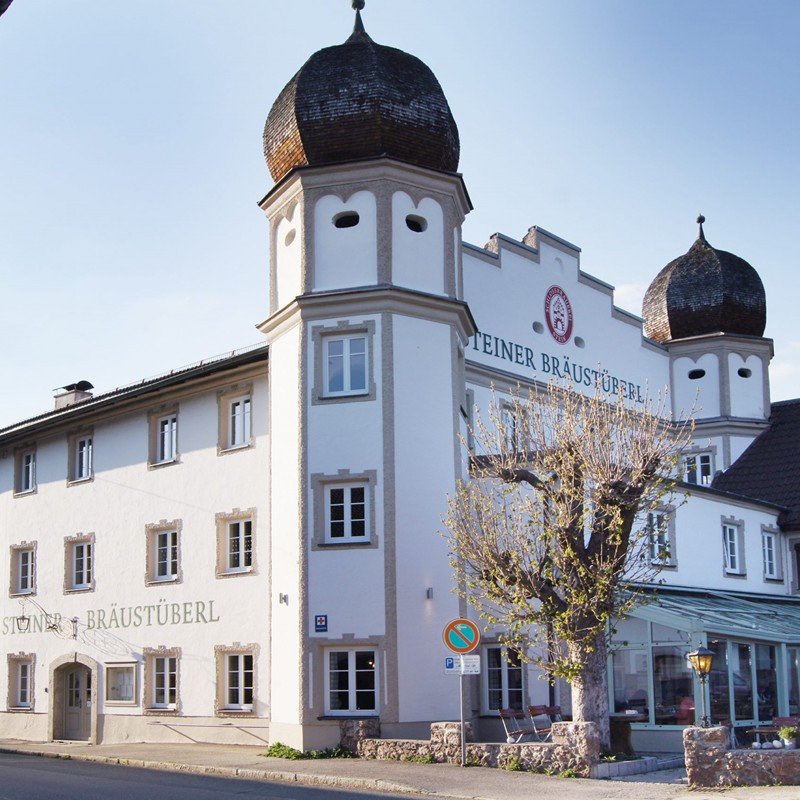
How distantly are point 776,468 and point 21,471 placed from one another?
2104 centimetres

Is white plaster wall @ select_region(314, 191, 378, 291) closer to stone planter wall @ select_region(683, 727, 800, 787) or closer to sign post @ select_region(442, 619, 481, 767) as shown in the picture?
sign post @ select_region(442, 619, 481, 767)

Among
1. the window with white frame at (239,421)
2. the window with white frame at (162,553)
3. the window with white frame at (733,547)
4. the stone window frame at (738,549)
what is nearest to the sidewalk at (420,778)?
the window with white frame at (162,553)

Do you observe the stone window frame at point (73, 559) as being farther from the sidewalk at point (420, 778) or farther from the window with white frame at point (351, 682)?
the window with white frame at point (351, 682)

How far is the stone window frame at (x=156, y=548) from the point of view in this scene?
88.6 ft

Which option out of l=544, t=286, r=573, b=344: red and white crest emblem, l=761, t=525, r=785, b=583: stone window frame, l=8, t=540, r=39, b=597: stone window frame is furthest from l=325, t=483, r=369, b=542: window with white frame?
l=761, t=525, r=785, b=583: stone window frame

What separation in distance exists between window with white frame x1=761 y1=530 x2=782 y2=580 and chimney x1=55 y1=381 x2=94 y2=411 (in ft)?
60.8

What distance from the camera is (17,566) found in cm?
3228

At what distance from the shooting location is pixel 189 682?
2609 cm

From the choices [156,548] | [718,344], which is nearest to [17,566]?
[156,548]

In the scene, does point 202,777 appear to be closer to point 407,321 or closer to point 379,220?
point 407,321

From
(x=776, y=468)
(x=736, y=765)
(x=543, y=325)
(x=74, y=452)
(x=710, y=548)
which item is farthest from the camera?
(x=776, y=468)

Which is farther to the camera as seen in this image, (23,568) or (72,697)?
(23,568)

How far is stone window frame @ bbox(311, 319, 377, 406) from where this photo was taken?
22.9 metres

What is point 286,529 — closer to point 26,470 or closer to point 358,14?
point 358,14
